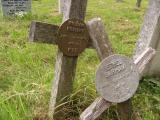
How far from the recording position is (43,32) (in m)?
2.61

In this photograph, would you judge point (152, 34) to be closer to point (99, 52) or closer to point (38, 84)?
point (99, 52)

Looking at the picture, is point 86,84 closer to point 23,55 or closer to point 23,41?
point 23,55

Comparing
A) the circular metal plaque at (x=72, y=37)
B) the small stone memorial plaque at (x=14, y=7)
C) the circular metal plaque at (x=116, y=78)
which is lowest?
the small stone memorial plaque at (x=14, y=7)

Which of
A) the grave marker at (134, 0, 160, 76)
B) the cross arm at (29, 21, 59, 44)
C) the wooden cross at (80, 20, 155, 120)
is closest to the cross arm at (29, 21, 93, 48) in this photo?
the cross arm at (29, 21, 59, 44)

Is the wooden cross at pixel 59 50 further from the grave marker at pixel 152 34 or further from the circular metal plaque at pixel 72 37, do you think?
the grave marker at pixel 152 34

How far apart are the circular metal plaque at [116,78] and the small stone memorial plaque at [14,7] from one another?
530cm

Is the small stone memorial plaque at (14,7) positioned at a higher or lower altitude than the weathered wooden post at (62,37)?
lower

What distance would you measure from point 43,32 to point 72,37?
22 cm

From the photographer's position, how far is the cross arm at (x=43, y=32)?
2.58m

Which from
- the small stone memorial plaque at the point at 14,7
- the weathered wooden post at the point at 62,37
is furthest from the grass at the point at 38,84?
the small stone memorial plaque at the point at 14,7

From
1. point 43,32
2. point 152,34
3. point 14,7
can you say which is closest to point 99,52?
point 43,32

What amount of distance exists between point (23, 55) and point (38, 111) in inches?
56.5

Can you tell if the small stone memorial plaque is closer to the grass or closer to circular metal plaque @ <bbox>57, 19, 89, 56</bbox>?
the grass

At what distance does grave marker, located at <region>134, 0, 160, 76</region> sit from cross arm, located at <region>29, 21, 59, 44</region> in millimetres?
1213
